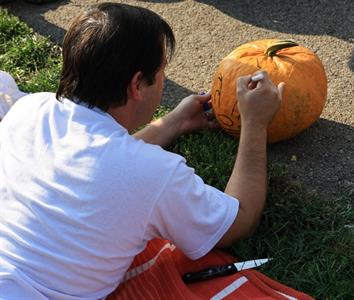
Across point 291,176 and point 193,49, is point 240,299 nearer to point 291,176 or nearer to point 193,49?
point 291,176

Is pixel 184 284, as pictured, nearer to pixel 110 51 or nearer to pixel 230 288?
pixel 230 288

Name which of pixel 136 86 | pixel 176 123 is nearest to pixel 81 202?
pixel 136 86

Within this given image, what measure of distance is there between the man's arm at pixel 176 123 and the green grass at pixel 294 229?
0.07m

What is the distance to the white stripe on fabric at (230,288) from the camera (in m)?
2.28

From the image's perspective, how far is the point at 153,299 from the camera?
2283 mm

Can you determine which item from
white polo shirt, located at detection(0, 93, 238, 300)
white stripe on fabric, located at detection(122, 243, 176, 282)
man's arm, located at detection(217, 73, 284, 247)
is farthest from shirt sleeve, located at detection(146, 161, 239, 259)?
white stripe on fabric, located at detection(122, 243, 176, 282)

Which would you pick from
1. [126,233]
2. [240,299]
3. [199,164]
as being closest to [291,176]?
[199,164]

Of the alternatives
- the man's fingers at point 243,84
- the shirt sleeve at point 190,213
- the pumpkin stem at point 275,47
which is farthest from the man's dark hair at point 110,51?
the pumpkin stem at point 275,47

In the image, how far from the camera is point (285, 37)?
4.09 m

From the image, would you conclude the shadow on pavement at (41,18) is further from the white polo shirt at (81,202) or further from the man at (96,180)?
the white polo shirt at (81,202)

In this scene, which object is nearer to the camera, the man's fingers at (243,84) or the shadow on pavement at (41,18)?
the man's fingers at (243,84)

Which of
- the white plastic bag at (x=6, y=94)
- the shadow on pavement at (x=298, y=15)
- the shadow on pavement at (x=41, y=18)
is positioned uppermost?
the shadow on pavement at (x=298, y=15)

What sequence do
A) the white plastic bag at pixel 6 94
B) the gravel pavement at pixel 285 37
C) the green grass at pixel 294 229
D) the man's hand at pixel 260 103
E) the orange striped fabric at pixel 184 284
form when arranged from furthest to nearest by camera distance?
1. the white plastic bag at pixel 6 94
2. the gravel pavement at pixel 285 37
3. the man's hand at pixel 260 103
4. the green grass at pixel 294 229
5. the orange striped fabric at pixel 184 284

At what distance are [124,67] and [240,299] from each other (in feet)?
3.23
